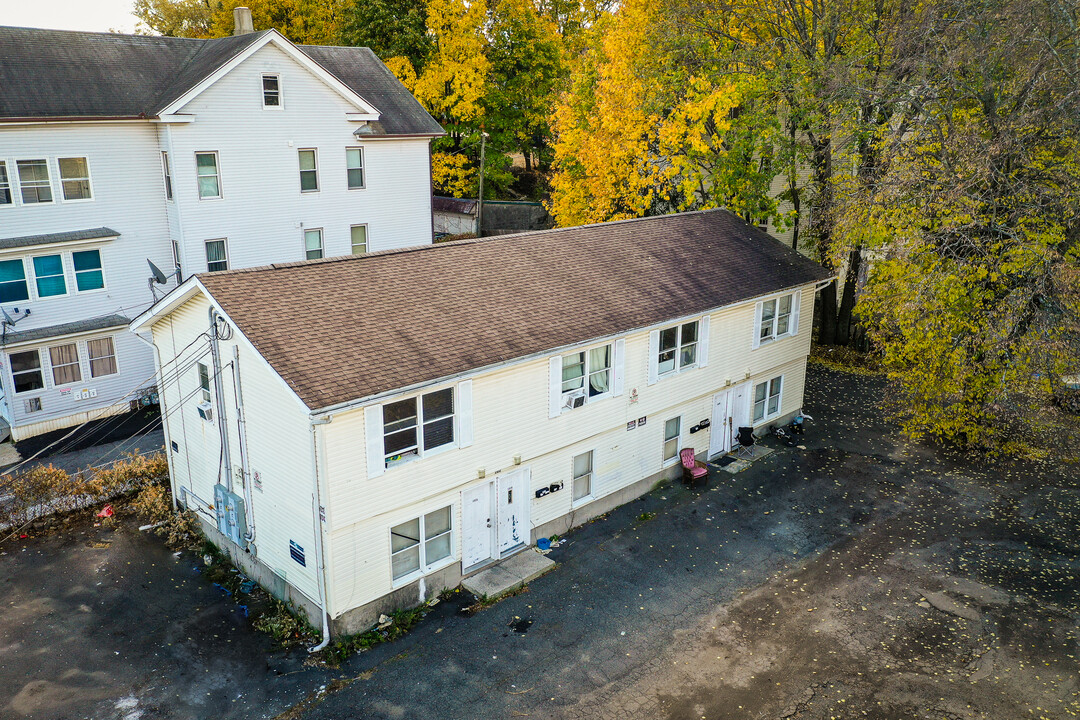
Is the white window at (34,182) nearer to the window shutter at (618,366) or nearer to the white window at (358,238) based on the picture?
the white window at (358,238)

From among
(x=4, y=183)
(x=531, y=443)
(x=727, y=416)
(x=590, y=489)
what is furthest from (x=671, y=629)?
(x=4, y=183)

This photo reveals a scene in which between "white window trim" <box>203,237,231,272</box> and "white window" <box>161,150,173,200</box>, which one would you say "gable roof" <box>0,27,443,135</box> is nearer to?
"white window" <box>161,150,173,200</box>

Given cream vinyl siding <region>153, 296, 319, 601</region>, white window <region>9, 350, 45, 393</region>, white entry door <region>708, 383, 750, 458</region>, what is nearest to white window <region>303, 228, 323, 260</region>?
white window <region>9, 350, 45, 393</region>

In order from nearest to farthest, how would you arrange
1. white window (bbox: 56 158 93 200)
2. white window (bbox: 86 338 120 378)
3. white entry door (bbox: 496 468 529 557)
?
white entry door (bbox: 496 468 529 557) → white window (bbox: 56 158 93 200) → white window (bbox: 86 338 120 378)

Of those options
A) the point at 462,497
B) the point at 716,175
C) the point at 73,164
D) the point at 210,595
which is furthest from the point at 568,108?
the point at 210,595

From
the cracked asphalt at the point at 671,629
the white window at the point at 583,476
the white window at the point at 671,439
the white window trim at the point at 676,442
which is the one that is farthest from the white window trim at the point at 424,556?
the white window at the point at 671,439

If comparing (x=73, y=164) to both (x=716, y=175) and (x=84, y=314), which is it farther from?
(x=716, y=175)
